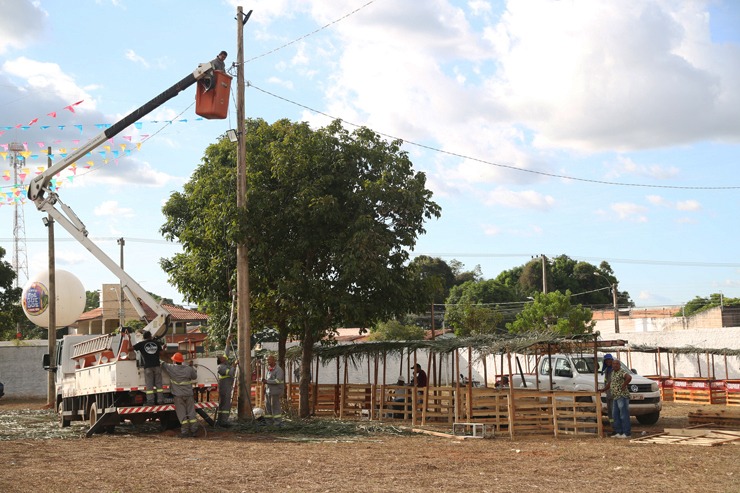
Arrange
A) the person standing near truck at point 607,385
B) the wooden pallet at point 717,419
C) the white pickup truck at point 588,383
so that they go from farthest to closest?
the white pickup truck at point 588,383, the wooden pallet at point 717,419, the person standing near truck at point 607,385

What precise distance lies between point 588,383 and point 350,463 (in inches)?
393

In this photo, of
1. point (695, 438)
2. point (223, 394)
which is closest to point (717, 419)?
point (695, 438)

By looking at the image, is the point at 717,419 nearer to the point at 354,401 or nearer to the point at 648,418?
the point at 648,418

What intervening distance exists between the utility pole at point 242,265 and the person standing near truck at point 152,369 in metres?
2.54

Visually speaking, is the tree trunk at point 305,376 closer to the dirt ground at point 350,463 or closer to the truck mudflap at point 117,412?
the dirt ground at point 350,463

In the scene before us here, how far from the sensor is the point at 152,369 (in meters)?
18.4

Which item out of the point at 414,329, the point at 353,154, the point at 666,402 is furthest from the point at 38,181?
the point at 414,329

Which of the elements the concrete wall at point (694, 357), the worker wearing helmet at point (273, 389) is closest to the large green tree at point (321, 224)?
A: the worker wearing helmet at point (273, 389)

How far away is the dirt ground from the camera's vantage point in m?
11.1

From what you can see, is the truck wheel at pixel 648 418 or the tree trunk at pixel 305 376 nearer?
the truck wheel at pixel 648 418

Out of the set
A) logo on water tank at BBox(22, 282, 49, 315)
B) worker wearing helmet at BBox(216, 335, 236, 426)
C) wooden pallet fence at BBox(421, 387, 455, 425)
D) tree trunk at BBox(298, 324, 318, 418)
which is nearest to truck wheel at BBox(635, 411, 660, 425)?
wooden pallet fence at BBox(421, 387, 455, 425)

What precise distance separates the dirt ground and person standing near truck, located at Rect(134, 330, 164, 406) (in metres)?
0.88

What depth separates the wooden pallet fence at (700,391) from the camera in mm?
31903

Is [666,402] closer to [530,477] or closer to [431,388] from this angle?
[431,388]
